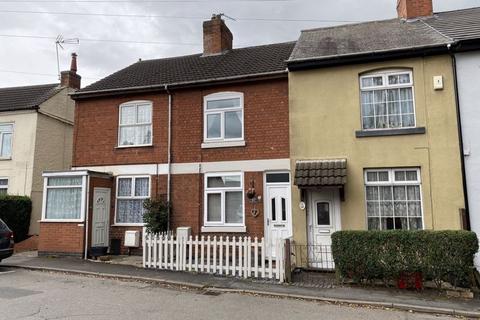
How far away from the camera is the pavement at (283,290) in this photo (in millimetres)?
7621

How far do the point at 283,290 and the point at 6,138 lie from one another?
614 inches

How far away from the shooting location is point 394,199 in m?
10.6

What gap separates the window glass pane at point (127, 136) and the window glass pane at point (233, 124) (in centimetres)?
359

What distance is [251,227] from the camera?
40.8ft

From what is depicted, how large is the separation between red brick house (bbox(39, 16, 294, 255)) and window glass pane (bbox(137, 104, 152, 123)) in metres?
0.04

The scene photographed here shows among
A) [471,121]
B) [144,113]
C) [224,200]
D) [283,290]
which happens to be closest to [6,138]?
[144,113]

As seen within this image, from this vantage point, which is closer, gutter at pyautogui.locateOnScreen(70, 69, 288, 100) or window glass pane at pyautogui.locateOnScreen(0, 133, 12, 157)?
gutter at pyautogui.locateOnScreen(70, 69, 288, 100)

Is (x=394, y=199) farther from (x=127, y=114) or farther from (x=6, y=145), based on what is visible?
(x=6, y=145)

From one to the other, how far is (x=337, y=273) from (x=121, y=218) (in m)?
8.01

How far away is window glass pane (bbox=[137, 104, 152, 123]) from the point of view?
1431 cm

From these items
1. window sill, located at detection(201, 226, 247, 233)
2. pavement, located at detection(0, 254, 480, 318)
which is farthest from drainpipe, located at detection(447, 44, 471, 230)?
window sill, located at detection(201, 226, 247, 233)

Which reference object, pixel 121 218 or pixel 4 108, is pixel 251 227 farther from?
pixel 4 108

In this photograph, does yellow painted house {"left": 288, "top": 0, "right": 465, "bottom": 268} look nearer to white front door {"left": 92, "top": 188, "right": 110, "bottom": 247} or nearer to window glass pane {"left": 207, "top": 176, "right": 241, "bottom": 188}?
window glass pane {"left": 207, "top": 176, "right": 241, "bottom": 188}

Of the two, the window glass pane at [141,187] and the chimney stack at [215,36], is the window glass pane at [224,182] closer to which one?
the window glass pane at [141,187]
